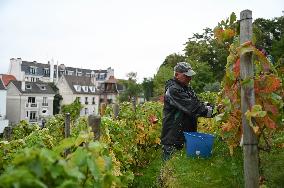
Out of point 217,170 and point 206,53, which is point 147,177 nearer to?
point 217,170

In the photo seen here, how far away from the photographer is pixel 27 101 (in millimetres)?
63844

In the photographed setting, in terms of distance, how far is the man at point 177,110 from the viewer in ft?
20.0

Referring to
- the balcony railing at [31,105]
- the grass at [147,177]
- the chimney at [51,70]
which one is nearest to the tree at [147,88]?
the balcony railing at [31,105]

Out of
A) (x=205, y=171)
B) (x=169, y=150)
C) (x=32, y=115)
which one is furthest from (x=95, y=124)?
(x=32, y=115)

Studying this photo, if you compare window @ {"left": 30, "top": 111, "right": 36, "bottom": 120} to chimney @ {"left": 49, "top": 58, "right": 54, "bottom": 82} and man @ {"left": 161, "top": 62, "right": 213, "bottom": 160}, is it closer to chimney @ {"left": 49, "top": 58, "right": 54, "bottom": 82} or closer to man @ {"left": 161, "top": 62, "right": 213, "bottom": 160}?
chimney @ {"left": 49, "top": 58, "right": 54, "bottom": 82}

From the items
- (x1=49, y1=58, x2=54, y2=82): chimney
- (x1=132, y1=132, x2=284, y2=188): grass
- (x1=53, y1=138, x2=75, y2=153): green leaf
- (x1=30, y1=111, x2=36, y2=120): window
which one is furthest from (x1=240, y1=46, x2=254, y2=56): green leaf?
(x1=49, y1=58, x2=54, y2=82): chimney

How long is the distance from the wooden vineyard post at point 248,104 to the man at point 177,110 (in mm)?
2494

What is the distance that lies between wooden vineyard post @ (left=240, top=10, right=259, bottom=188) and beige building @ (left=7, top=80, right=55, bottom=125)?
6057cm

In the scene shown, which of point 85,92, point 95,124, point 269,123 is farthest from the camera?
point 85,92

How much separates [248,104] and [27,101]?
63.7 meters

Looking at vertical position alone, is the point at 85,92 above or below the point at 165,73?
below

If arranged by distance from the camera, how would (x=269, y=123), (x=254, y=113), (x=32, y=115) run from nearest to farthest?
(x=254, y=113)
(x=269, y=123)
(x=32, y=115)

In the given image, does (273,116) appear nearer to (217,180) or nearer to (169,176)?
(217,180)

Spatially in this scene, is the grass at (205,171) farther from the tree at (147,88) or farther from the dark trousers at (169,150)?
the tree at (147,88)
